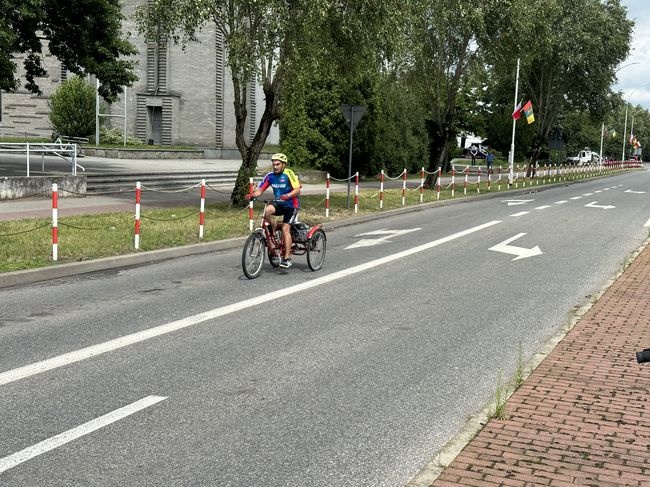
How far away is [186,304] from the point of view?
907 centimetres

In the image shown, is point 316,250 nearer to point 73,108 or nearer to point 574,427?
point 574,427

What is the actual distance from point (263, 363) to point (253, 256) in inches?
182

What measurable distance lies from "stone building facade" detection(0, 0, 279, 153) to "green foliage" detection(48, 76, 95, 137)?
2321 mm

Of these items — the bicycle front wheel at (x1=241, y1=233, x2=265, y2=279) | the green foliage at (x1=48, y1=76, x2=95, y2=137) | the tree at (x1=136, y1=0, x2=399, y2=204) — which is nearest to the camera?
the bicycle front wheel at (x1=241, y1=233, x2=265, y2=279)

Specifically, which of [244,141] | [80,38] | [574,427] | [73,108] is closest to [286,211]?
[574,427]

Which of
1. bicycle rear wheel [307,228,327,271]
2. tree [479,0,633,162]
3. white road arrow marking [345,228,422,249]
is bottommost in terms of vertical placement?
white road arrow marking [345,228,422,249]

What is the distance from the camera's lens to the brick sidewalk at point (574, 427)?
164 inches

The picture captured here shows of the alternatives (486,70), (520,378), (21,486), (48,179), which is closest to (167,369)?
(21,486)

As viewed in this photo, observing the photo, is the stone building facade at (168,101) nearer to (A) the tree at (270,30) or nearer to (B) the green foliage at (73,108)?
(B) the green foliage at (73,108)

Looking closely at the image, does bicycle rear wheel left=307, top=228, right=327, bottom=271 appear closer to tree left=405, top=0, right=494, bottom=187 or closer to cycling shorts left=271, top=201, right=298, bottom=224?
cycling shorts left=271, top=201, right=298, bottom=224

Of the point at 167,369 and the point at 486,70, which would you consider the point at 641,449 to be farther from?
the point at 486,70

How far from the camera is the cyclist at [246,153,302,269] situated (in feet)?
36.7

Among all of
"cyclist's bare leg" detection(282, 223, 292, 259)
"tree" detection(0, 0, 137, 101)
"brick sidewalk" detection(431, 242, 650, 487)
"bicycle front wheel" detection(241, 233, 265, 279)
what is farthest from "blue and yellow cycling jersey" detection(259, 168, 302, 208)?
"tree" detection(0, 0, 137, 101)

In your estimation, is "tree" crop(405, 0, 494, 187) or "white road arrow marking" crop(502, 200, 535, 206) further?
"tree" crop(405, 0, 494, 187)
